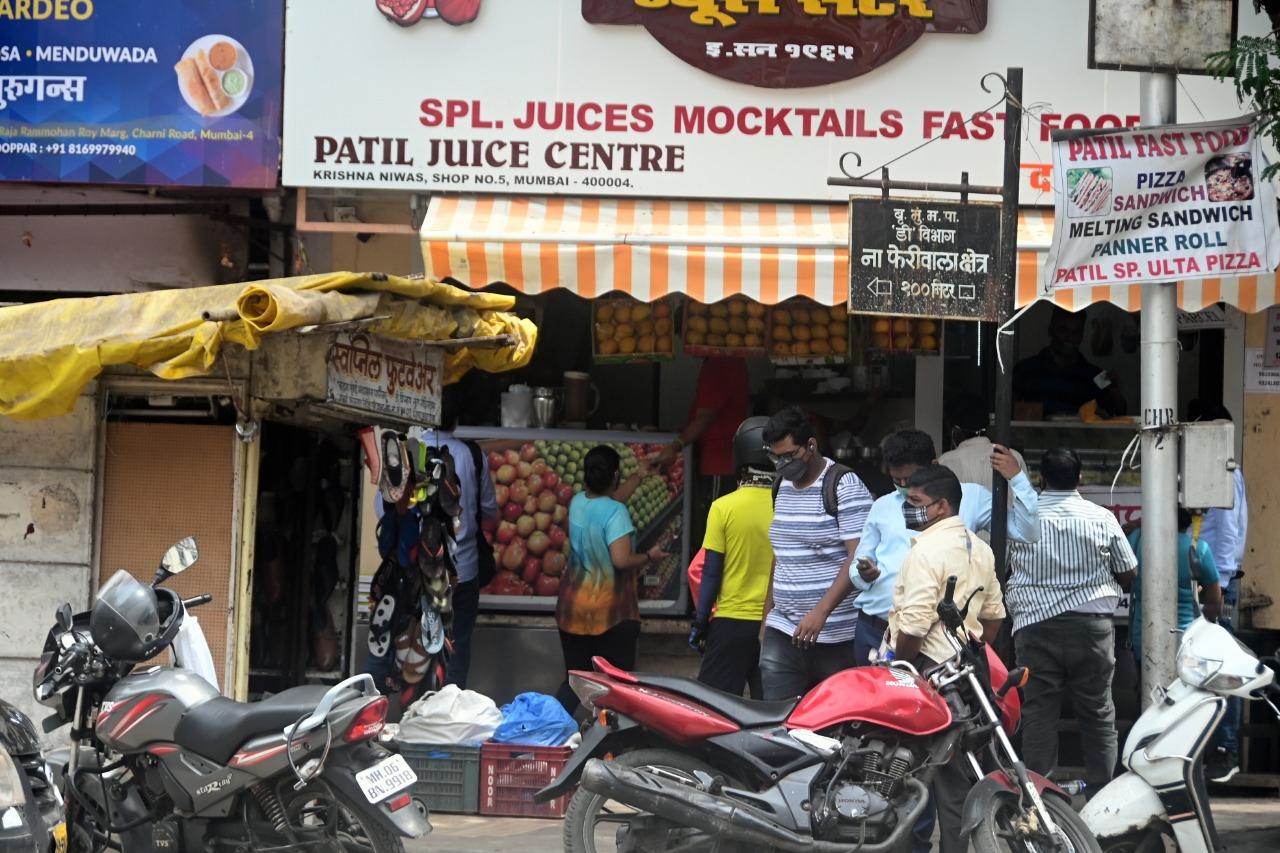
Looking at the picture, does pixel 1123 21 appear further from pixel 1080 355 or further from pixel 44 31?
pixel 44 31

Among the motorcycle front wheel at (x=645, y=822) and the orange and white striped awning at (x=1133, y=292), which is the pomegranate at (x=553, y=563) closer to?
the orange and white striped awning at (x=1133, y=292)

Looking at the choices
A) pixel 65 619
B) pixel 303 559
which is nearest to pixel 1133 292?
pixel 303 559

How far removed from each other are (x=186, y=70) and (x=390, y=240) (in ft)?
5.22

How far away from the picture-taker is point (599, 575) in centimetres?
909

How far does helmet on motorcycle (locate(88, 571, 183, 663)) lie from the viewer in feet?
20.2

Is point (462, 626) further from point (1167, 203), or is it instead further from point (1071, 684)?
point (1167, 203)

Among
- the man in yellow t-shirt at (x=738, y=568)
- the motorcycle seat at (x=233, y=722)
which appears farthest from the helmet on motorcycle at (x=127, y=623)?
the man in yellow t-shirt at (x=738, y=568)

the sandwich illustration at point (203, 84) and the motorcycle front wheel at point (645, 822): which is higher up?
the sandwich illustration at point (203, 84)

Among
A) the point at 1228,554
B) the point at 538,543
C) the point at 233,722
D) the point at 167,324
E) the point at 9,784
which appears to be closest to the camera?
the point at 9,784

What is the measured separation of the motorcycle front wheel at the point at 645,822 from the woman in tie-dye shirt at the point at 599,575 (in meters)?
2.84

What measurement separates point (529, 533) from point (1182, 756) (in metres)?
Result: 4.63

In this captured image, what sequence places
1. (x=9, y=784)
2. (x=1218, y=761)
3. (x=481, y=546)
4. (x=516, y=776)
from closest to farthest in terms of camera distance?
(x=9, y=784) < (x=516, y=776) < (x=1218, y=761) < (x=481, y=546)

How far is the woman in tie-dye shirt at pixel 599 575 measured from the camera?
9.05 metres

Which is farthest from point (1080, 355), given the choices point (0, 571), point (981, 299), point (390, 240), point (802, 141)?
point (0, 571)
